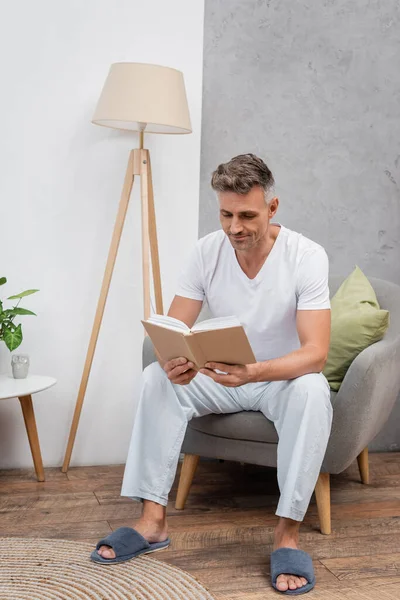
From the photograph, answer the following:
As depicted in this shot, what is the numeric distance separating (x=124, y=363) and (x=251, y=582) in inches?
49.7

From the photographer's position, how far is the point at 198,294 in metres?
2.53

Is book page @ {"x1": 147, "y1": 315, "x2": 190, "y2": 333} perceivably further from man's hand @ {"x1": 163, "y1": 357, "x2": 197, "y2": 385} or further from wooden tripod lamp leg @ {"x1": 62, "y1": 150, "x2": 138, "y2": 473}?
wooden tripod lamp leg @ {"x1": 62, "y1": 150, "x2": 138, "y2": 473}

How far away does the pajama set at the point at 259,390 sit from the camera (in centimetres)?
217

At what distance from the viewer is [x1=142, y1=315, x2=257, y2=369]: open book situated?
6.36 ft

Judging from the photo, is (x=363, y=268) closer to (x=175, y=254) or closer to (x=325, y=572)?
(x=175, y=254)

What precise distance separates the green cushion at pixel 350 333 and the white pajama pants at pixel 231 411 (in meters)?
0.37

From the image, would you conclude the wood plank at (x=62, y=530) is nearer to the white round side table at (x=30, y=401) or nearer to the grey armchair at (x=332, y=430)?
the grey armchair at (x=332, y=430)

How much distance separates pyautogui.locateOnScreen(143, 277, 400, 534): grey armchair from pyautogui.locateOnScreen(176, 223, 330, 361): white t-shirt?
21 centimetres

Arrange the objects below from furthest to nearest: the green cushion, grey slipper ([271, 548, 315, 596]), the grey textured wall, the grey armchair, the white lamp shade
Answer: the grey textured wall → the white lamp shade → the green cushion → the grey armchair → grey slipper ([271, 548, 315, 596])

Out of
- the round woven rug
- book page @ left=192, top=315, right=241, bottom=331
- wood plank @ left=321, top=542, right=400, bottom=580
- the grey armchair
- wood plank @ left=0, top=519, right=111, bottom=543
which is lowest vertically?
wood plank @ left=0, top=519, right=111, bottom=543

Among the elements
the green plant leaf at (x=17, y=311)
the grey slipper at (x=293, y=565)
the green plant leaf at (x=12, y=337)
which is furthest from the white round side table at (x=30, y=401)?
the grey slipper at (x=293, y=565)

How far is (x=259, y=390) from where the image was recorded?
7.88ft

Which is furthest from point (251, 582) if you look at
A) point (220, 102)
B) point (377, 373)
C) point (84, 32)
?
point (84, 32)

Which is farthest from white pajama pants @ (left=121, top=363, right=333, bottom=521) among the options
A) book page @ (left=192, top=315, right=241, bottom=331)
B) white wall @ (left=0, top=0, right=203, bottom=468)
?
white wall @ (left=0, top=0, right=203, bottom=468)
